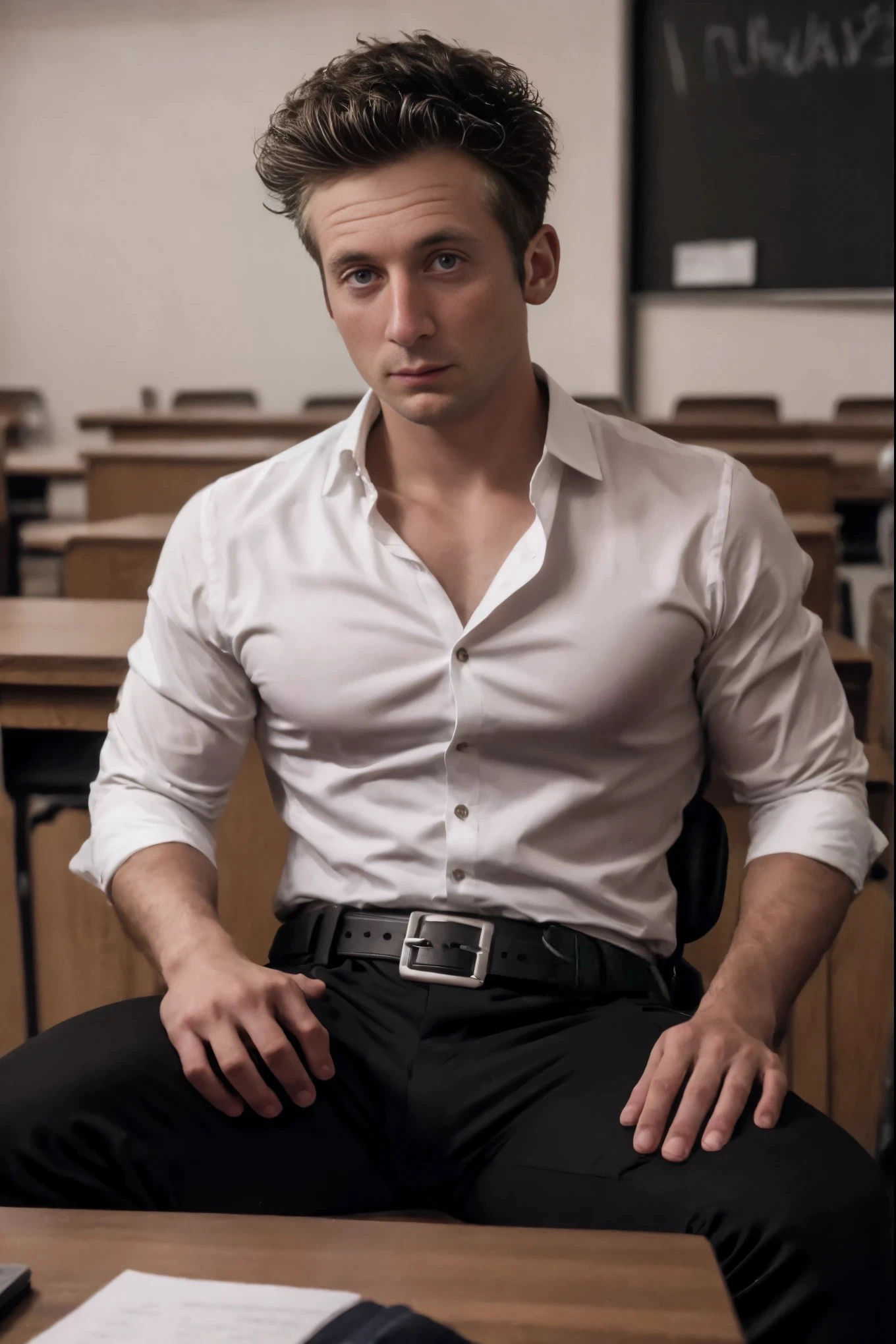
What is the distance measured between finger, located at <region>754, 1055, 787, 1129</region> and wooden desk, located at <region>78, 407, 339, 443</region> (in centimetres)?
365

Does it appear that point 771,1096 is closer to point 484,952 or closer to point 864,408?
point 484,952

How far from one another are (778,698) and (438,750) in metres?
0.29

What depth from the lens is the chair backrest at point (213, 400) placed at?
606 centimetres

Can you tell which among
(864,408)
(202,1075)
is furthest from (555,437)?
(864,408)

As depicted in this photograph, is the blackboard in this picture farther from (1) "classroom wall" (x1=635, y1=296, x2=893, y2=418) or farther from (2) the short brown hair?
(2) the short brown hair

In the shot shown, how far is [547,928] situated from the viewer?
3.98 feet

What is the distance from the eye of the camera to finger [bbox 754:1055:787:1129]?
1.00m

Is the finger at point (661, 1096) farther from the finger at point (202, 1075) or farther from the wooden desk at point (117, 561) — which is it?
the wooden desk at point (117, 561)

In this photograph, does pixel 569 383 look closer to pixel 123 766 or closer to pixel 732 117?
pixel 732 117

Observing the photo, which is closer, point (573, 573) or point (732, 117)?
point (573, 573)

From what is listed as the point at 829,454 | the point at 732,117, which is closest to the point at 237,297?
the point at 732,117

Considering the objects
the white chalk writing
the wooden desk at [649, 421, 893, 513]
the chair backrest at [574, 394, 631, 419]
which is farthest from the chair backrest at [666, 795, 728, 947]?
the white chalk writing

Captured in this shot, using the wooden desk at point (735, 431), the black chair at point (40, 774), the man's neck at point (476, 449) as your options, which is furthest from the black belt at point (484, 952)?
the wooden desk at point (735, 431)

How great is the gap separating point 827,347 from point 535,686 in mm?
5394
